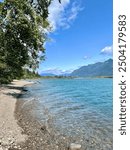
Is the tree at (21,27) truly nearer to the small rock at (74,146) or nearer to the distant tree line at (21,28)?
the distant tree line at (21,28)

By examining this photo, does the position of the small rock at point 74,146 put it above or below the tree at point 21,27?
below

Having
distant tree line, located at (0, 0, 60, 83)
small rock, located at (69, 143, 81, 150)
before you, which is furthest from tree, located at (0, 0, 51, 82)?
small rock, located at (69, 143, 81, 150)

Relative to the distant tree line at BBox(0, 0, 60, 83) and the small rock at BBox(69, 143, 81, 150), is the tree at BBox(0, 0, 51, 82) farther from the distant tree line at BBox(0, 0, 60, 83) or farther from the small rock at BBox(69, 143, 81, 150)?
the small rock at BBox(69, 143, 81, 150)

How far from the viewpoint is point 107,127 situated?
2288 cm

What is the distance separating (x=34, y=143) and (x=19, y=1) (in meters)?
15.2

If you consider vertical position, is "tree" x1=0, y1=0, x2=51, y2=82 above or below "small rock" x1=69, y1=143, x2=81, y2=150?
above

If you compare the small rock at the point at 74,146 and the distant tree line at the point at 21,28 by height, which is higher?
the distant tree line at the point at 21,28

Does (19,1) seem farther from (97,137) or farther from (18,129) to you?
(97,137)

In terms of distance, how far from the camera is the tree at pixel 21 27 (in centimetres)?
2792

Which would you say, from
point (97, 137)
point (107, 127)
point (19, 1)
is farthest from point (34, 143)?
point (19, 1)

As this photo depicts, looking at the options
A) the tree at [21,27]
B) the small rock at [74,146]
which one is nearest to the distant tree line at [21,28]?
the tree at [21,27]

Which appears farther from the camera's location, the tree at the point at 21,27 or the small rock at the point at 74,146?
the tree at the point at 21,27

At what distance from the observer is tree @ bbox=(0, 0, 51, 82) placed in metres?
27.9

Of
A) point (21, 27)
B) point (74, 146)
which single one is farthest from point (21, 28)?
point (74, 146)
